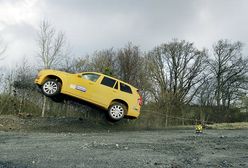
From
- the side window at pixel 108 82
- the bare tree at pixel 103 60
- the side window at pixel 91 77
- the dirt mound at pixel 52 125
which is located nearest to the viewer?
the side window at pixel 91 77

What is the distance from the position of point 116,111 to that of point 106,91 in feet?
3.53

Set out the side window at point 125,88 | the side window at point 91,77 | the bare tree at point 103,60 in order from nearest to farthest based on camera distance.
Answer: the side window at point 91,77
the side window at point 125,88
the bare tree at point 103,60

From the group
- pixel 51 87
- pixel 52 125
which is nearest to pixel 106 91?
pixel 51 87

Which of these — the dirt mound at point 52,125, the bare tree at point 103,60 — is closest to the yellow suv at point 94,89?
→ the dirt mound at point 52,125

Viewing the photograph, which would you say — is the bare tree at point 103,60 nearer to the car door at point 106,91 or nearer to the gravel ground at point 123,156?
the car door at point 106,91

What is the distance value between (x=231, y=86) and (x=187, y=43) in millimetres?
9727

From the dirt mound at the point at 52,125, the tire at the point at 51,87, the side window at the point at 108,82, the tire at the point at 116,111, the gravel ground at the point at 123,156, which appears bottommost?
the gravel ground at the point at 123,156

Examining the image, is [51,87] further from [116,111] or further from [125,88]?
[125,88]

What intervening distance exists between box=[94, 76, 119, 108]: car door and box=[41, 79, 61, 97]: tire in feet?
5.80

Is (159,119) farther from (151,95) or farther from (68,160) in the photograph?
(68,160)

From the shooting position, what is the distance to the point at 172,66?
5678 centimetres

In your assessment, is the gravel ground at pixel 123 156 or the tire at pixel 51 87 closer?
the gravel ground at pixel 123 156

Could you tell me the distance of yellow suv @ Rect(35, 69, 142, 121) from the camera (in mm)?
16344

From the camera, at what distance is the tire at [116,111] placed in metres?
16.9
